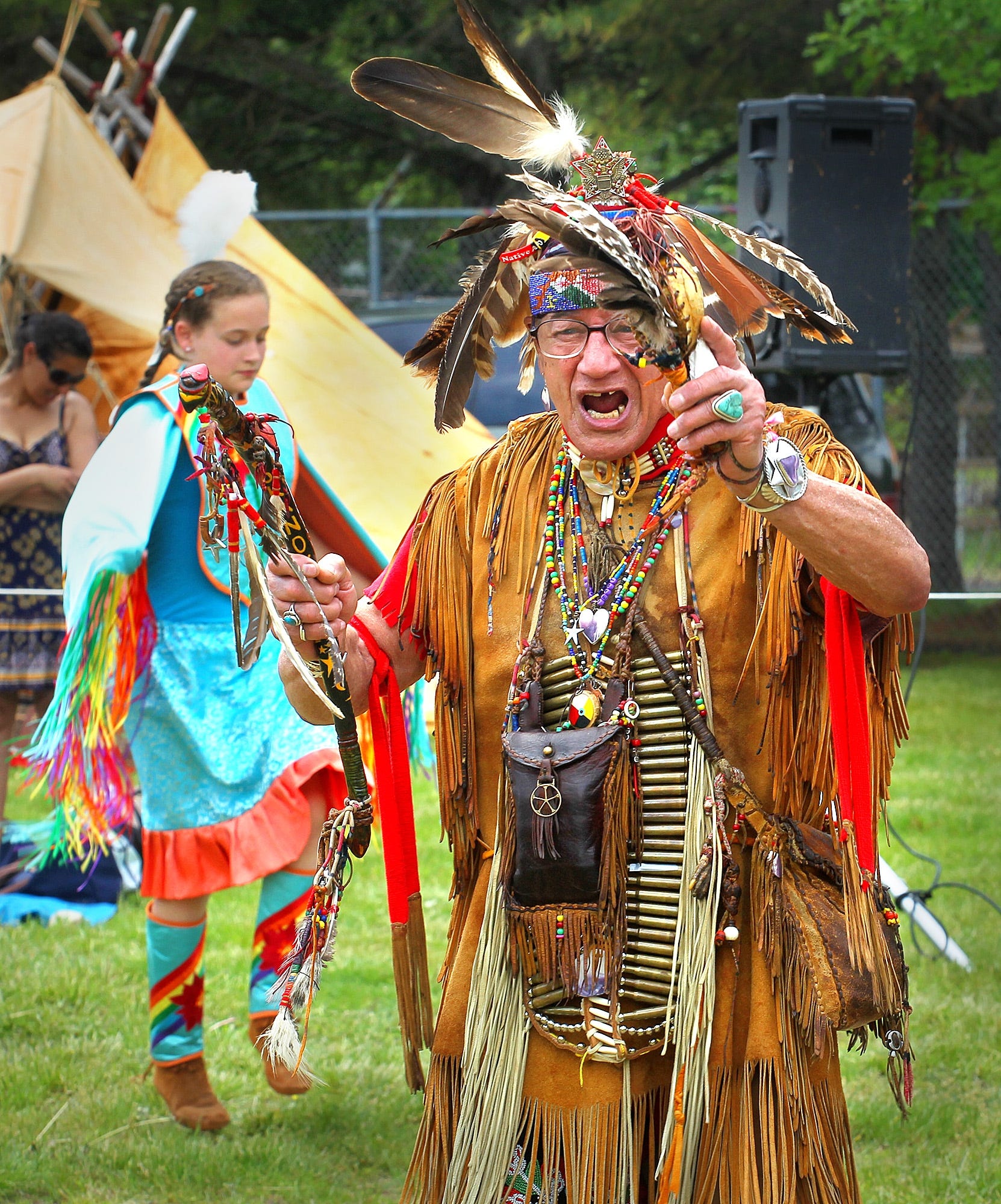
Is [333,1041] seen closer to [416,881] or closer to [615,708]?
[416,881]

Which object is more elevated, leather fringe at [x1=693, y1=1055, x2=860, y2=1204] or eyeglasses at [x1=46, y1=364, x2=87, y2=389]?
eyeglasses at [x1=46, y1=364, x2=87, y2=389]

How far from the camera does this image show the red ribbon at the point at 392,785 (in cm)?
244

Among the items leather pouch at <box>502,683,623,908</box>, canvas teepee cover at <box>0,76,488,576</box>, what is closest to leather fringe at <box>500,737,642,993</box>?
leather pouch at <box>502,683,623,908</box>

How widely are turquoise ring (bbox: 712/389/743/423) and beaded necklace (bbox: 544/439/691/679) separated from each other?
419 mm

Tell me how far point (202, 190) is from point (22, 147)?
2870 mm

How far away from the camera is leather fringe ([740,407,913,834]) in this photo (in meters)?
2.14

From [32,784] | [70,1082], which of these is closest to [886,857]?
[70,1082]

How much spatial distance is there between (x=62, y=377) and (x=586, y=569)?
→ 3822 millimetres

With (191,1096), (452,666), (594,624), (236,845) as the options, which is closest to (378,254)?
(236,845)

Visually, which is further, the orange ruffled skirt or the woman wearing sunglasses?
the woman wearing sunglasses

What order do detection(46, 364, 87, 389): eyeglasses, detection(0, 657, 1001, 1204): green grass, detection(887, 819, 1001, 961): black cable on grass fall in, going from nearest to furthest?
detection(0, 657, 1001, 1204): green grass
detection(887, 819, 1001, 961): black cable on grass
detection(46, 364, 87, 389): eyeglasses

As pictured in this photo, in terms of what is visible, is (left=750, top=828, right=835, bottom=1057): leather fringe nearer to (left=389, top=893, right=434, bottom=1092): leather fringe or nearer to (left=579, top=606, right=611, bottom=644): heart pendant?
(left=579, top=606, right=611, bottom=644): heart pendant

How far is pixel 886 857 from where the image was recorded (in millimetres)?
5414

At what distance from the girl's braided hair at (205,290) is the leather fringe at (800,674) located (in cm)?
188
